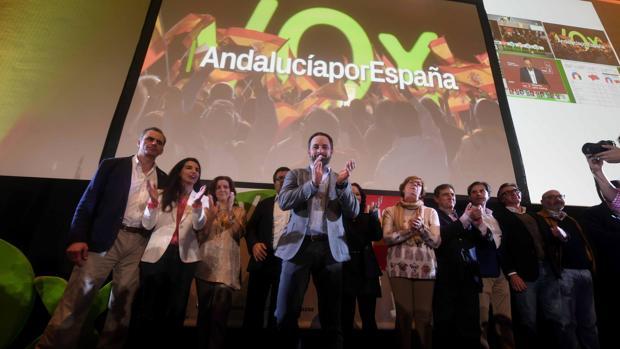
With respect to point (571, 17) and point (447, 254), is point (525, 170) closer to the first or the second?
point (447, 254)

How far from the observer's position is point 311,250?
5.75 feet

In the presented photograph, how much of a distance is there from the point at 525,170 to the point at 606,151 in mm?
630

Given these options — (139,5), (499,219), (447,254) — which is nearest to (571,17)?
(499,219)

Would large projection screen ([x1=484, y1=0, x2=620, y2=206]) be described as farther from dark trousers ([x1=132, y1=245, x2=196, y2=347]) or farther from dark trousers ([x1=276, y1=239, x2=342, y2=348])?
dark trousers ([x1=132, y1=245, x2=196, y2=347])

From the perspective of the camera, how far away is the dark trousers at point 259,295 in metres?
2.23

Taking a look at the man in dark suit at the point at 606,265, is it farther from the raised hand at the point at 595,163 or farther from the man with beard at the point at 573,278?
the man with beard at the point at 573,278

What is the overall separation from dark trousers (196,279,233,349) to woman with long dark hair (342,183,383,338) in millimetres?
769

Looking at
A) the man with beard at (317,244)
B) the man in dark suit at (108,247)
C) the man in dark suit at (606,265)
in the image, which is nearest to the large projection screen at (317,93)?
the man in dark suit at (606,265)

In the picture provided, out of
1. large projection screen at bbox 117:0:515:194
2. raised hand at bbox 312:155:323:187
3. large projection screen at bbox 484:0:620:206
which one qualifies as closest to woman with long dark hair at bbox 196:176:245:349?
large projection screen at bbox 117:0:515:194

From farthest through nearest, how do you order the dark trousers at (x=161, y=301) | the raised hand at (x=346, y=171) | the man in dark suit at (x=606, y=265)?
the man in dark suit at (x=606, y=265) → the dark trousers at (x=161, y=301) → the raised hand at (x=346, y=171)

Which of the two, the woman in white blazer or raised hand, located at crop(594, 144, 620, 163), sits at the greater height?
raised hand, located at crop(594, 144, 620, 163)

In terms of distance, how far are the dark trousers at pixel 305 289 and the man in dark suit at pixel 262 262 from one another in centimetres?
53

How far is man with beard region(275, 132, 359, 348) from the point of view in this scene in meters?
1.66

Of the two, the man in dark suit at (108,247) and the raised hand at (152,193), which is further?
the raised hand at (152,193)
